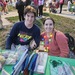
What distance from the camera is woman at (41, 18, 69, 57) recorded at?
1.46 meters

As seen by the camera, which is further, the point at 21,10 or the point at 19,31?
the point at 21,10

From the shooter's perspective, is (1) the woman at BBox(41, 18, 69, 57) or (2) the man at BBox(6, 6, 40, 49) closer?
(1) the woman at BBox(41, 18, 69, 57)

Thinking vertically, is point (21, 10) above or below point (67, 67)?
above

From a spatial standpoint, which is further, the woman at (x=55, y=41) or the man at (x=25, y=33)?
the man at (x=25, y=33)

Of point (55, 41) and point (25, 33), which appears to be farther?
point (25, 33)

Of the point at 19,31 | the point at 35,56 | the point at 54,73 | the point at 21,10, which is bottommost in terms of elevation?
the point at 54,73

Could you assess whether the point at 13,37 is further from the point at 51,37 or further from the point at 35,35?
the point at 51,37

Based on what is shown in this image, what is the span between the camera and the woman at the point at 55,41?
4.78ft

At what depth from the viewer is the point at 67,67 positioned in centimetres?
103

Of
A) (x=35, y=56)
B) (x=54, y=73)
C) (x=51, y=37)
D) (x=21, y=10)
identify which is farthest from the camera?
(x=21, y=10)

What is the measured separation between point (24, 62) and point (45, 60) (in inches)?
12.5

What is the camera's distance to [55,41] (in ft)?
5.08

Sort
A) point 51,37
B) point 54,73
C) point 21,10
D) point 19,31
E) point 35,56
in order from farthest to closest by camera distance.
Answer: point 21,10 < point 19,31 < point 51,37 < point 35,56 < point 54,73

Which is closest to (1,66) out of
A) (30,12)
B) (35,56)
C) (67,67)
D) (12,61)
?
(12,61)
